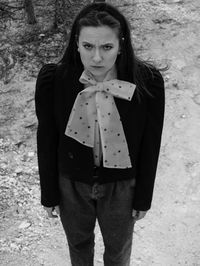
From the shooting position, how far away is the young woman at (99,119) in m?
1.58

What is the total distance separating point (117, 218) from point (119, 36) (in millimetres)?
798

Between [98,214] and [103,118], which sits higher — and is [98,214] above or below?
below

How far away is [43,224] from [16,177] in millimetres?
493

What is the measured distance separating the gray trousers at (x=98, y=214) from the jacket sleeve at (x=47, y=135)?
5 cm

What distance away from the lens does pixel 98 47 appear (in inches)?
60.9

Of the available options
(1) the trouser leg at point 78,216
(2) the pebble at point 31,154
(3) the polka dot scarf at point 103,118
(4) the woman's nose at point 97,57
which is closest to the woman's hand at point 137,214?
(1) the trouser leg at point 78,216

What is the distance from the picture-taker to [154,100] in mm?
1644

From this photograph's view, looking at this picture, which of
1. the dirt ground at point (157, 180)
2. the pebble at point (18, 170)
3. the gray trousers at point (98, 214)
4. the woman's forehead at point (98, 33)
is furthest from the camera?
the pebble at point (18, 170)

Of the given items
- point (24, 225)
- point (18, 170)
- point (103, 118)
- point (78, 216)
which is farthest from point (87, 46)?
point (18, 170)

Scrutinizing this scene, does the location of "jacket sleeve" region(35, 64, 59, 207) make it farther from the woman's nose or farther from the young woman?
the woman's nose

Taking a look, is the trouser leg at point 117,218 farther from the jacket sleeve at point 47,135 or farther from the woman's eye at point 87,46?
the woman's eye at point 87,46

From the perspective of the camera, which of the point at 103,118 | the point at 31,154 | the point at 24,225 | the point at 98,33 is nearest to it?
the point at 98,33

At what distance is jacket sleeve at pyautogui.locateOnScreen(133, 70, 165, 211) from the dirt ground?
96cm

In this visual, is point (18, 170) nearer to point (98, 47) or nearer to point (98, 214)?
point (98, 214)
